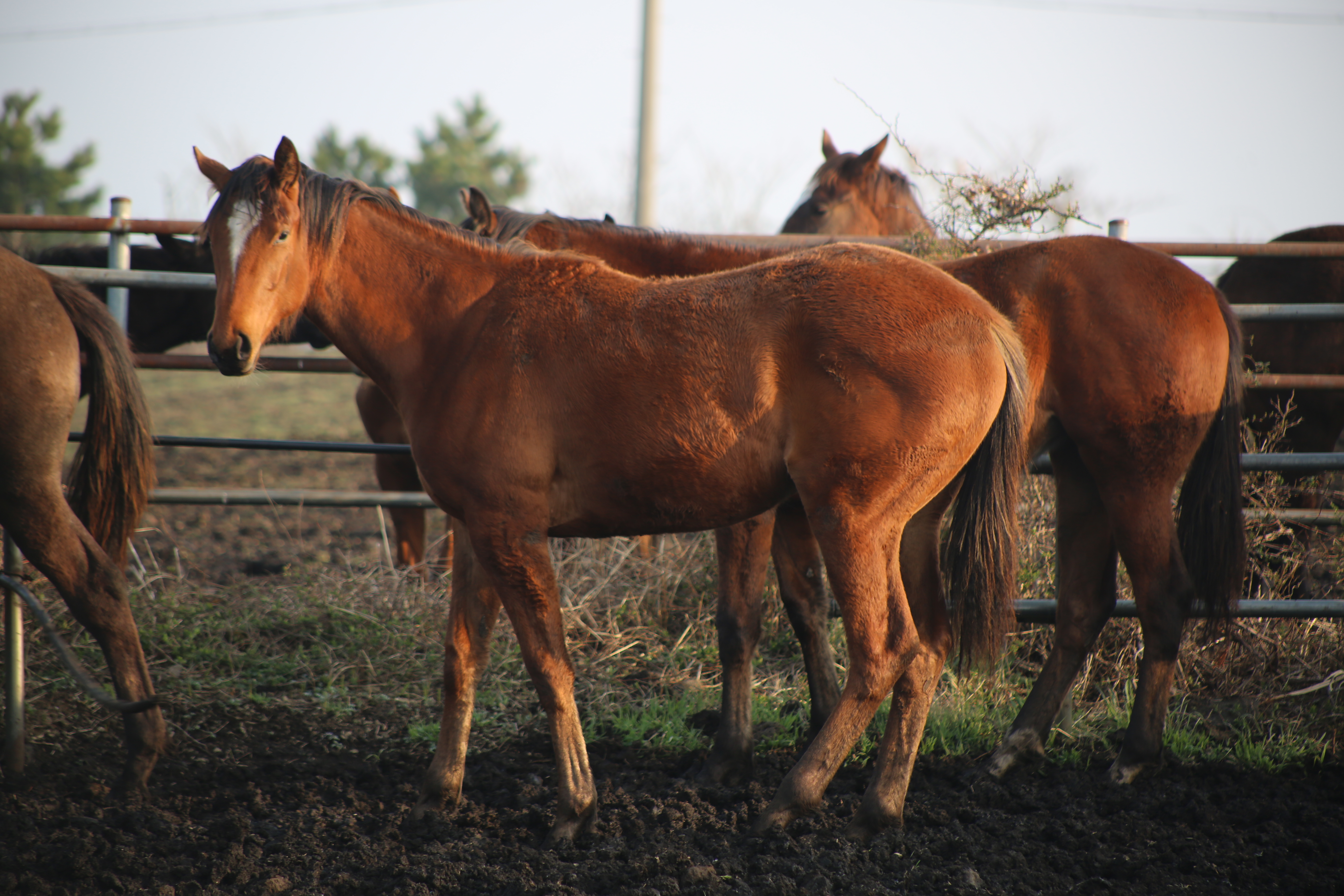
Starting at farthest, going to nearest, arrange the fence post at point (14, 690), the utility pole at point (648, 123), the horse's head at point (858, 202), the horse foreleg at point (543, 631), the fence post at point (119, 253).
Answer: the utility pole at point (648, 123), the horse's head at point (858, 202), the fence post at point (119, 253), the fence post at point (14, 690), the horse foreleg at point (543, 631)

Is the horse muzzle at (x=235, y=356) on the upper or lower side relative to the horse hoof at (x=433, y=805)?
upper

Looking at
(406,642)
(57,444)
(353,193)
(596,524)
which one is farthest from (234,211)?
(406,642)

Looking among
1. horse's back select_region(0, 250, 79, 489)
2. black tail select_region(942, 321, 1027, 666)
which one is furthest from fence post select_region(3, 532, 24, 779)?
black tail select_region(942, 321, 1027, 666)

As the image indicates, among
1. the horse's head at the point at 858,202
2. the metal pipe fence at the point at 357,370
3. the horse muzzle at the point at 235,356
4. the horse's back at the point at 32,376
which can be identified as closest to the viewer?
the horse muzzle at the point at 235,356

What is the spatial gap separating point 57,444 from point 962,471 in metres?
2.94

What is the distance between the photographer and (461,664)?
295 centimetres

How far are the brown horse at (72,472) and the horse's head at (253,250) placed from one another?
0.83 meters

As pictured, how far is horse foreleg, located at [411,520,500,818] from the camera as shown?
289 centimetres

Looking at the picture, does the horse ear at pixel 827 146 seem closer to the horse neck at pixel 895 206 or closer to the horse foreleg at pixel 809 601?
the horse neck at pixel 895 206

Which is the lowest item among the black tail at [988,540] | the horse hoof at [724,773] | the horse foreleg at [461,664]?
the horse hoof at [724,773]

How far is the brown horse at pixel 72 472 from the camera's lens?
296 cm

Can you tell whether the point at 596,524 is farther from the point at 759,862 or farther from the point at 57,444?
the point at 57,444

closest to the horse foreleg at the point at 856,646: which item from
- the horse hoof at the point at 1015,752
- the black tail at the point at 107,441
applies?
the horse hoof at the point at 1015,752

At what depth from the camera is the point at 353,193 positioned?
9.23ft
